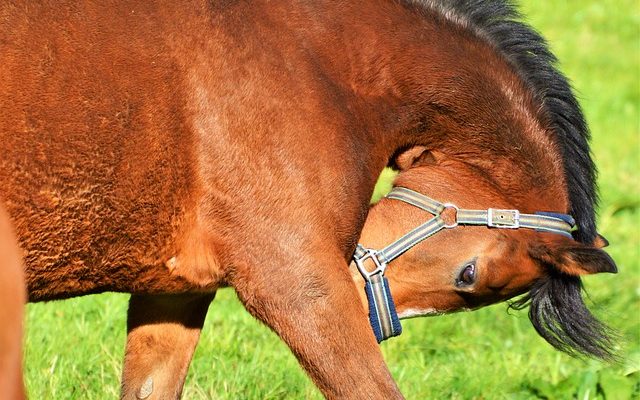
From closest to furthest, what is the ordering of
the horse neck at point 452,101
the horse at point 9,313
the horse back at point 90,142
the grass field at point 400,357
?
the horse at point 9,313 < the horse back at point 90,142 < the horse neck at point 452,101 < the grass field at point 400,357

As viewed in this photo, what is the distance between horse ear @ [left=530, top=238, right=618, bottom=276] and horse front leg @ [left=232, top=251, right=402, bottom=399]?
32.8 inches

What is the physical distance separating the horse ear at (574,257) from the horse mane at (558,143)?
0.10 m

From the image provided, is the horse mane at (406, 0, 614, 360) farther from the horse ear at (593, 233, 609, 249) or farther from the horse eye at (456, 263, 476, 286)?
the horse eye at (456, 263, 476, 286)

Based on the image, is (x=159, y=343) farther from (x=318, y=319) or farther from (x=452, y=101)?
(x=452, y=101)

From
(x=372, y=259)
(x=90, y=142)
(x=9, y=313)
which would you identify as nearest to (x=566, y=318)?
(x=372, y=259)

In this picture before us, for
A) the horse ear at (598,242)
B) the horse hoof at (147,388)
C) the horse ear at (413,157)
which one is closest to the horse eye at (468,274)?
the horse ear at (413,157)

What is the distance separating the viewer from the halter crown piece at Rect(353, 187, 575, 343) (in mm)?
3959

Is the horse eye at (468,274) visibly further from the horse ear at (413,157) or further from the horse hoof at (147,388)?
the horse hoof at (147,388)

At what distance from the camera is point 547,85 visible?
415cm

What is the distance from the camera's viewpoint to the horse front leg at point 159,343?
4.14m

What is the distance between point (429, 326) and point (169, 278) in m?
2.76

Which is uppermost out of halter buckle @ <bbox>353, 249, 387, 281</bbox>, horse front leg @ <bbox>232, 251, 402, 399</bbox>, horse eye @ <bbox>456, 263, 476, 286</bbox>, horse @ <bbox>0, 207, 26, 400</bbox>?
horse @ <bbox>0, 207, 26, 400</bbox>

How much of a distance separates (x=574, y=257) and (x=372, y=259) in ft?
2.37

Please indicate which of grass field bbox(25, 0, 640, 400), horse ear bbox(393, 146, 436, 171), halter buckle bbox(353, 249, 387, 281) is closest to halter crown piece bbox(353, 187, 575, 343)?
halter buckle bbox(353, 249, 387, 281)
